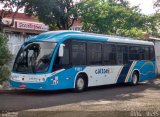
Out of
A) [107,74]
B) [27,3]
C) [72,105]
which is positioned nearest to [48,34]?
[107,74]

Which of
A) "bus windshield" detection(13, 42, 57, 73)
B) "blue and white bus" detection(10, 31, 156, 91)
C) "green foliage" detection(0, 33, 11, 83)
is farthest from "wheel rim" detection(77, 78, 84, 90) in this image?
"green foliage" detection(0, 33, 11, 83)

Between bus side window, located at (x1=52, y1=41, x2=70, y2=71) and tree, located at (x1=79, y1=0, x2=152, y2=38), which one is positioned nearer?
bus side window, located at (x1=52, y1=41, x2=70, y2=71)

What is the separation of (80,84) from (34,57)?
9.41 feet

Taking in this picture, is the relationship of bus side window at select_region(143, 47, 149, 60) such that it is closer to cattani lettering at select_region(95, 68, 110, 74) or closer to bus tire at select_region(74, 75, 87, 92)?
cattani lettering at select_region(95, 68, 110, 74)

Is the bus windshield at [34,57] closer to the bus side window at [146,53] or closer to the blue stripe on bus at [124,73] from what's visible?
the blue stripe on bus at [124,73]

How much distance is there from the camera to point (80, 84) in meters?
19.1

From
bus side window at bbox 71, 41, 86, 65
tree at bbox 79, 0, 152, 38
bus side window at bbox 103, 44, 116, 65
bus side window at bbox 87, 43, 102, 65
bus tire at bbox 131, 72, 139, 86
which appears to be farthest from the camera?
tree at bbox 79, 0, 152, 38

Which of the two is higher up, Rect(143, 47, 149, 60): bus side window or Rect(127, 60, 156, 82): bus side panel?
Rect(143, 47, 149, 60): bus side window

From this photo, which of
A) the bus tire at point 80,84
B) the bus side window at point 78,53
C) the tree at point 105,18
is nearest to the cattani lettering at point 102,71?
the bus tire at point 80,84

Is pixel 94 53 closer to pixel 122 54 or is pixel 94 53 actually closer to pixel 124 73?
pixel 122 54

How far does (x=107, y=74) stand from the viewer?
69.6 ft

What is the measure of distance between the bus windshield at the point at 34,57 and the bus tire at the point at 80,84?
2197mm

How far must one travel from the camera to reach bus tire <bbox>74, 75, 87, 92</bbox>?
62.1ft

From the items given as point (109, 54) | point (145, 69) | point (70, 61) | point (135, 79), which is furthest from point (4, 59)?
point (145, 69)
